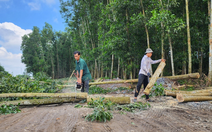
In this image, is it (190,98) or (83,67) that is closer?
(190,98)

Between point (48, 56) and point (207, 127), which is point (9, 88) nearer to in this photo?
point (207, 127)

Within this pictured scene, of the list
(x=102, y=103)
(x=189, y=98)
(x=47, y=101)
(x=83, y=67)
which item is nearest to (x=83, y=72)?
(x=83, y=67)

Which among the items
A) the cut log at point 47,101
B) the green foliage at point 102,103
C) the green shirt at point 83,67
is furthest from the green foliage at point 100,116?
the green shirt at point 83,67

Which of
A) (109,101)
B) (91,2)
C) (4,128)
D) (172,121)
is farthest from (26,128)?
(91,2)

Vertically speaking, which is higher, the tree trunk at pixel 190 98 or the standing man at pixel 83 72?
the standing man at pixel 83 72

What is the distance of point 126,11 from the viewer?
42.8ft

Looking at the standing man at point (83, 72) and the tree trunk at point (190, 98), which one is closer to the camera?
the tree trunk at point (190, 98)

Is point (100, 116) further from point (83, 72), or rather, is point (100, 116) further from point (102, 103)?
point (83, 72)

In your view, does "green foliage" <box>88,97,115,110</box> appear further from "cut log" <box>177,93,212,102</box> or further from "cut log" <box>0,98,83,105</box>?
"cut log" <box>177,93,212,102</box>

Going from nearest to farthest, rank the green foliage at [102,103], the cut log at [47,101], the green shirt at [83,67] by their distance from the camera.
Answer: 1. the green foliage at [102,103]
2. the cut log at [47,101]
3. the green shirt at [83,67]

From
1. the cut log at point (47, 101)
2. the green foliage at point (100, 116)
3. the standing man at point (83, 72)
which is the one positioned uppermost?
the standing man at point (83, 72)

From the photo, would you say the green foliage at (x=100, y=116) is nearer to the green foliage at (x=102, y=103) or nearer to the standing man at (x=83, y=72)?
the green foliage at (x=102, y=103)

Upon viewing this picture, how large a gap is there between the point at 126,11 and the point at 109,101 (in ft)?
34.0

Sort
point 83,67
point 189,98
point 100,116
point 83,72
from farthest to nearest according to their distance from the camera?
point 83,72
point 83,67
point 189,98
point 100,116
